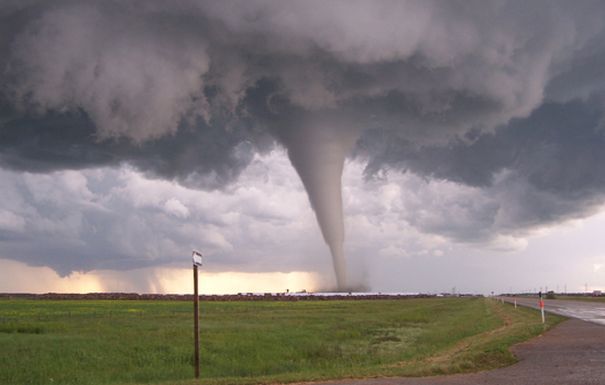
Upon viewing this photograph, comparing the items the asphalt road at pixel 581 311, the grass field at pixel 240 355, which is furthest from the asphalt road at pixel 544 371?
the asphalt road at pixel 581 311

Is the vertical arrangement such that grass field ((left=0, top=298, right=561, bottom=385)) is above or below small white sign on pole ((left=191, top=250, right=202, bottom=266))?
below

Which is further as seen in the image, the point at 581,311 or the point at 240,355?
the point at 581,311

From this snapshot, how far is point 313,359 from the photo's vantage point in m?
28.1

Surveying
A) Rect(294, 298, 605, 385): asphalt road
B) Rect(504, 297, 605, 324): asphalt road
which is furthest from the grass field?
Rect(504, 297, 605, 324): asphalt road

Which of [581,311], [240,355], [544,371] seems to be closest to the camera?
[544,371]

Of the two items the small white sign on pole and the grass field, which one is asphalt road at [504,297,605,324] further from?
the small white sign on pole

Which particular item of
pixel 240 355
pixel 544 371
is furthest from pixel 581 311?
pixel 544 371

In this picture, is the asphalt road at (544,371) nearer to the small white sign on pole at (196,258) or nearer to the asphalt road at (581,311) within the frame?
the small white sign on pole at (196,258)

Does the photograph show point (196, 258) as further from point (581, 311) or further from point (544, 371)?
point (581, 311)

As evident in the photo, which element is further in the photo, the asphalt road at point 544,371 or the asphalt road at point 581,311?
the asphalt road at point 581,311

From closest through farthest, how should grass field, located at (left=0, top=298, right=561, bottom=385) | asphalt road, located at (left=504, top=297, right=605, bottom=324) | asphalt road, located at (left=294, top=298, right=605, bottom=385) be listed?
1. asphalt road, located at (left=294, top=298, right=605, bottom=385)
2. grass field, located at (left=0, top=298, right=561, bottom=385)
3. asphalt road, located at (left=504, top=297, right=605, bottom=324)

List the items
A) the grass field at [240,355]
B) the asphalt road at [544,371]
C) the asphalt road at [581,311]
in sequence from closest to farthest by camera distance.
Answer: the asphalt road at [544,371], the grass field at [240,355], the asphalt road at [581,311]

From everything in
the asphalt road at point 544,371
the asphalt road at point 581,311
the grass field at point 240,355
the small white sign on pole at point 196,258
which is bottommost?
the asphalt road at point 581,311

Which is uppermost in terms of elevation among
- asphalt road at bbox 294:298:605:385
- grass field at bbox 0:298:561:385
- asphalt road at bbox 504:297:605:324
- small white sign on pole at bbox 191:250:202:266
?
small white sign on pole at bbox 191:250:202:266
